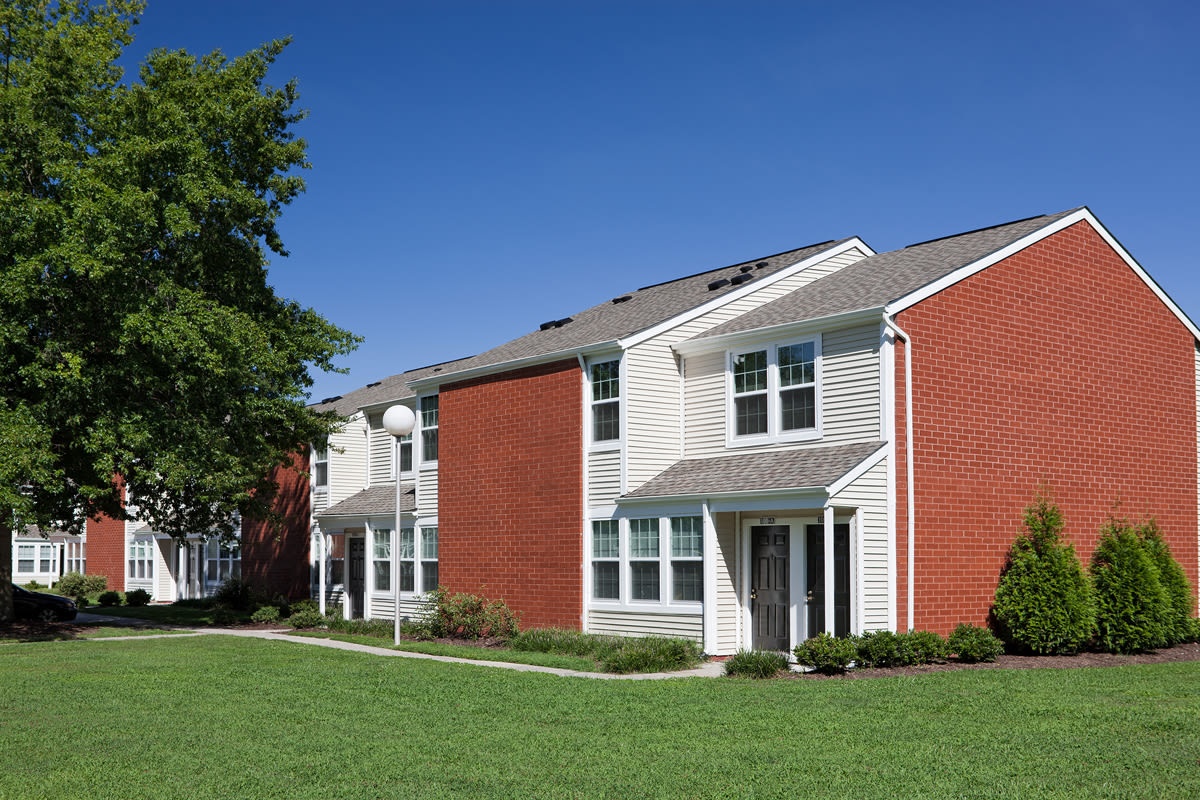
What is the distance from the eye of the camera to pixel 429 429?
1068 inches

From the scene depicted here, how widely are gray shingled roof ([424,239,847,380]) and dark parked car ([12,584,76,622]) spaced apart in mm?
13170

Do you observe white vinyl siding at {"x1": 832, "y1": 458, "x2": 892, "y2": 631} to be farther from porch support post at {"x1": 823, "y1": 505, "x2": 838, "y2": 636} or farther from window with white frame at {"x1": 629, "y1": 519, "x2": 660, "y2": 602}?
window with white frame at {"x1": 629, "y1": 519, "x2": 660, "y2": 602}

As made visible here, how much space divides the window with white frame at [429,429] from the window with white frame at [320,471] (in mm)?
6277

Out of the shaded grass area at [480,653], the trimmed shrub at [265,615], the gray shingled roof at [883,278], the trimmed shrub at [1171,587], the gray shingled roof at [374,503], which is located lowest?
the trimmed shrub at [265,615]

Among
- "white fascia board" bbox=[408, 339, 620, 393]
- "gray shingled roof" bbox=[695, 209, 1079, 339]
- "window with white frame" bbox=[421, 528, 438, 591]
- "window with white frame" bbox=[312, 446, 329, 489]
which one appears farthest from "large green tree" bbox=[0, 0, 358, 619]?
"gray shingled roof" bbox=[695, 209, 1079, 339]

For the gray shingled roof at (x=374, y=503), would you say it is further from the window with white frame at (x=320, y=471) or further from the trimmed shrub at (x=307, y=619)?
the trimmed shrub at (x=307, y=619)

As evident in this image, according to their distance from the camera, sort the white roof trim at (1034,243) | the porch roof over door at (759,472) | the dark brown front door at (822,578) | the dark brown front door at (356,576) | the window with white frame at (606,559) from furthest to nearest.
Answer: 1. the dark brown front door at (356,576)
2. the window with white frame at (606,559)
3. the white roof trim at (1034,243)
4. the dark brown front door at (822,578)
5. the porch roof over door at (759,472)

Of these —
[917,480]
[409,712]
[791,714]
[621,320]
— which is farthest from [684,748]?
[621,320]

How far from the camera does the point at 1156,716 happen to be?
37.9ft

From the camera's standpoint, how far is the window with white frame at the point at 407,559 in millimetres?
27266

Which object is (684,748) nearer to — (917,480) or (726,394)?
(917,480)

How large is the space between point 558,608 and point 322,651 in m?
4.63

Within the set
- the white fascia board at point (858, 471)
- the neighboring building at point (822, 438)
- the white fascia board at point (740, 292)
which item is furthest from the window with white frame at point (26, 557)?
the white fascia board at point (858, 471)

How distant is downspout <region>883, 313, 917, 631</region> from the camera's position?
58.5 feet
